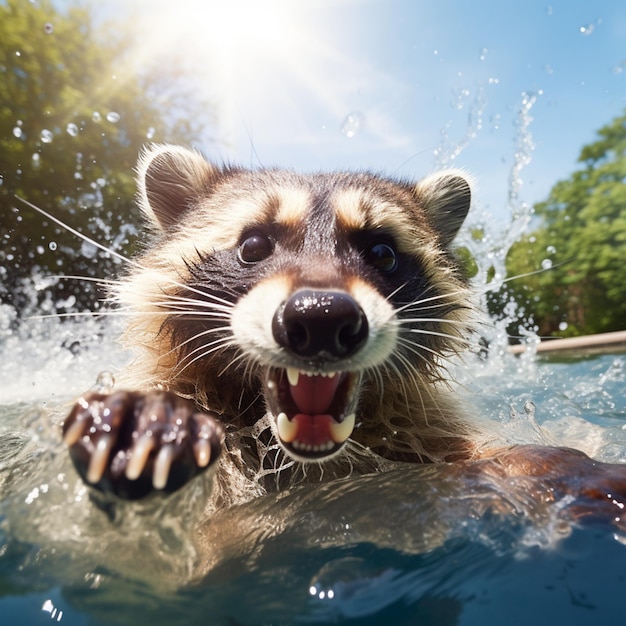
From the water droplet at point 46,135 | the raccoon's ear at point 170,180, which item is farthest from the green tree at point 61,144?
the raccoon's ear at point 170,180

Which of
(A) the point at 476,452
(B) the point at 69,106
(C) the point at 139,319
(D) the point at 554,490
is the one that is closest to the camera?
(D) the point at 554,490

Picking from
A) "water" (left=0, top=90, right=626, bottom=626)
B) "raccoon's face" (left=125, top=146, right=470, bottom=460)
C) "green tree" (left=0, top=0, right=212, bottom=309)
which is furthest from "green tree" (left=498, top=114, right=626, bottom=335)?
"water" (left=0, top=90, right=626, bottom=626)

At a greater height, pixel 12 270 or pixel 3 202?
pixel 3 202

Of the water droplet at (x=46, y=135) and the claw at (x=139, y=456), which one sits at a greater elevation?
the water droplet at (x=46, y=135)

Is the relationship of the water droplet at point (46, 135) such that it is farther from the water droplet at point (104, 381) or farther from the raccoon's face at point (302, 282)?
the water droplet at point (104, 381)

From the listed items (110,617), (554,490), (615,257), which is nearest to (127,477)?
(110,617)

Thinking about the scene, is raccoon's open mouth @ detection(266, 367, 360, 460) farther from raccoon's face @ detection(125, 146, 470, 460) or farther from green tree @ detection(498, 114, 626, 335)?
green tree @ detection(498, 114, 626, 335)

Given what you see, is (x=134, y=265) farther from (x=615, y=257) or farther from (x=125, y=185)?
(x=615, y=257)
